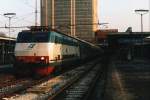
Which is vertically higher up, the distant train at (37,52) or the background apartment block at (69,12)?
the background apartment block at (69,12)

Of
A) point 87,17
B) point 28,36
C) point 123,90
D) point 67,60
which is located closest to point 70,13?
point 87,17

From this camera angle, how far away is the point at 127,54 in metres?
57.2

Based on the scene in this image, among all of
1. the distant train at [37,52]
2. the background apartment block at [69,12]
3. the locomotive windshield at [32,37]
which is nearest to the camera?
the distant train at [37,52]

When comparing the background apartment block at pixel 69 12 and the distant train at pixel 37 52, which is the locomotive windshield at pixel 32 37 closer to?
the distant train at pixel 37 52

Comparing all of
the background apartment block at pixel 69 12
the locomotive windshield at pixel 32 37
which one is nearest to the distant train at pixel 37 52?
the locomotive windshield at pixel 32 37

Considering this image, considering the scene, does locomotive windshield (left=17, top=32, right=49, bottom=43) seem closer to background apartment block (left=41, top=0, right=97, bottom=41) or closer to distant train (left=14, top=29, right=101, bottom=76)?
distant train (left=14, top=29, right=101, bottom=76)

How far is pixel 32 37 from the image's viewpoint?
2372 cm

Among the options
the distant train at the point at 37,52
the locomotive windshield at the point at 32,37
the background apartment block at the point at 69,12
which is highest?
the background apartment block at the point at 69,12

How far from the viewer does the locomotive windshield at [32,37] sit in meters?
23.5

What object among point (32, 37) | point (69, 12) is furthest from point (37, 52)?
point (69, 12)

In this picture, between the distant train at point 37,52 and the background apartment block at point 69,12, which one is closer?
the distant train at point 37,52

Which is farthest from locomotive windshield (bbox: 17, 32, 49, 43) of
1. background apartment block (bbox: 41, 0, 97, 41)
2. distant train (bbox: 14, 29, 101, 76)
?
background apartment block (bbox: 41, 0, 97, 41)

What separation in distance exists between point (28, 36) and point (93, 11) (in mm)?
33928

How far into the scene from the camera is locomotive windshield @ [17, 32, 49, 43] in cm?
2350
